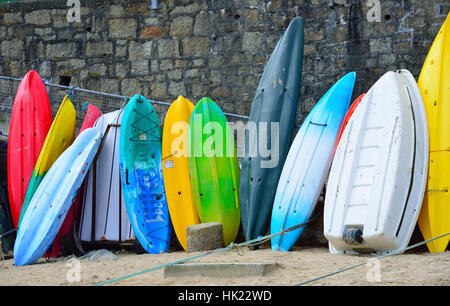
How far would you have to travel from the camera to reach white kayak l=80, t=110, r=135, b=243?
564 cm

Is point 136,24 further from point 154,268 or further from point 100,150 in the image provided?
point 154,268

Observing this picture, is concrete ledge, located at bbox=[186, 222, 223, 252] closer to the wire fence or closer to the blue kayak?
the blue kayak

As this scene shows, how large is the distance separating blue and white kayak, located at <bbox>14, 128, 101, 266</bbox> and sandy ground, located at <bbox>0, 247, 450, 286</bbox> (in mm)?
147

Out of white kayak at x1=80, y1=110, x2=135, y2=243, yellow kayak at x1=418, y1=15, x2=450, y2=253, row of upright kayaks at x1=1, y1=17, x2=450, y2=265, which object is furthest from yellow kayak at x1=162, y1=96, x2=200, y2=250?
yellow kayak at x1=418, y1=15, x2=450, y2=253

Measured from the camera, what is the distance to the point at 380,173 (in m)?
4.56

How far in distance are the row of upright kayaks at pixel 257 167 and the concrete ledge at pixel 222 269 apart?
76 cm

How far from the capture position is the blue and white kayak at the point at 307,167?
4.96 metres

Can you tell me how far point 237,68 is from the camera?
274 inches

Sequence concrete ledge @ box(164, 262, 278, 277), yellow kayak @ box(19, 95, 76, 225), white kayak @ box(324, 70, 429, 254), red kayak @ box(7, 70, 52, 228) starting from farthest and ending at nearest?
red kayak @ box(7, 70, 52, 228)
yellow kayak @ box(19, 95, 76, 225)
white kayak @ box(324, 70, 429, 254)
concrete ledge @ box(164, 262, 278, 277)

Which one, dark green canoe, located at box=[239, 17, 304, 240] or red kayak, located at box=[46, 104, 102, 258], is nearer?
dark green canoe, located at box=[239, 17, 304, 240]

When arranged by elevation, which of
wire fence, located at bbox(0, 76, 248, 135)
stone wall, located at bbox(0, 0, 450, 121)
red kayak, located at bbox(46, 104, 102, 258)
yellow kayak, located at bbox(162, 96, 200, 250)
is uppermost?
stone wall, located at bbox(0, 0, 450, 121)

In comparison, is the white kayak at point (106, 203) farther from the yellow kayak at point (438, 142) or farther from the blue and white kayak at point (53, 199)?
the yellow kayak at point (438, 142)

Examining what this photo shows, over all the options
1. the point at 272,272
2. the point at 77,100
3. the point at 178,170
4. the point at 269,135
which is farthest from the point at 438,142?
the point at 77,100

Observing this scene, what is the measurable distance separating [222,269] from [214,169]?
1.66 metres
